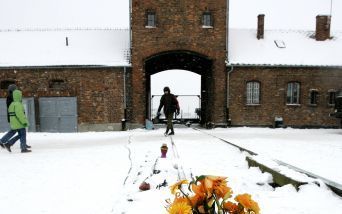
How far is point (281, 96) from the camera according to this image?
806 inches

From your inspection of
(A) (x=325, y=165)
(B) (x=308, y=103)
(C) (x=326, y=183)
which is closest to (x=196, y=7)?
(B) (x=308, y=103)

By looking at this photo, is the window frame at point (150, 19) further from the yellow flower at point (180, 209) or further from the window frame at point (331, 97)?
the yellow flower at point (180, 209)

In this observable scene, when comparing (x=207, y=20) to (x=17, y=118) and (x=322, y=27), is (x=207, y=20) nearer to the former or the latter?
(x=322, y=27)

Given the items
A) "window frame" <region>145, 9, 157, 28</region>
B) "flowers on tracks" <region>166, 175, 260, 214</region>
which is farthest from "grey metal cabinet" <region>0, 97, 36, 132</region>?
Result: "flowers on tracks" <region>166, 175, 260, 214</region>

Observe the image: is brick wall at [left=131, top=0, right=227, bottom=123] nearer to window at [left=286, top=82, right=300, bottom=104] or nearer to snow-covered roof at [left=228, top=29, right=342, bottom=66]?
snow-covered roof at [left=228, top=29, right=342, bottom=66]

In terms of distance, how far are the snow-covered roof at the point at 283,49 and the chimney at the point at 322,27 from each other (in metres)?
0.40

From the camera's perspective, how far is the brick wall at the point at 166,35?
19.1m

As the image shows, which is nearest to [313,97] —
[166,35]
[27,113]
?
[166,35]

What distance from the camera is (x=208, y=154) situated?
7.70 m

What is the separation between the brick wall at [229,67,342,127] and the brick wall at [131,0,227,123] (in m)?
2.72

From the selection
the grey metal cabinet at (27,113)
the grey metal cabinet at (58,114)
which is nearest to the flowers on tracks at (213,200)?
the grey metal cabinet at (58,114)

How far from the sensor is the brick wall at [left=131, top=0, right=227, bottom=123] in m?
19.1

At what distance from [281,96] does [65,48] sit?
1478 centimetres

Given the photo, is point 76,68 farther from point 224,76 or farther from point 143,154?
point 143,154
